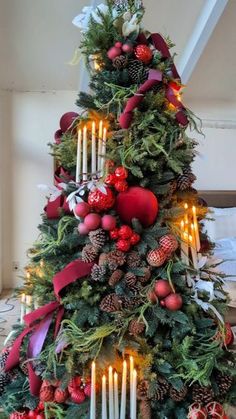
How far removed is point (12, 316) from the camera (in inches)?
117

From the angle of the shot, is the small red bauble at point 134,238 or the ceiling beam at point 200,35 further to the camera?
the ceiling beam at point 200,35

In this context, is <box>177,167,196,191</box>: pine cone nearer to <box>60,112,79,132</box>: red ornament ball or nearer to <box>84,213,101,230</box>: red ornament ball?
<box>84,213,101,230</box>: red ornament ball

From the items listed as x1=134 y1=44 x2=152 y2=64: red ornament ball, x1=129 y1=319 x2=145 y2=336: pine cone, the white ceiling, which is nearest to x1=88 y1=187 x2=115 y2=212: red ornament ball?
x1=129 y1=319 x2=145 y2=336: pine cone


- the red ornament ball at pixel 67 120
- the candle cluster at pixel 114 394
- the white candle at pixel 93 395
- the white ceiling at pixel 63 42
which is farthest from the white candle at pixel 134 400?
the white ceiling at pixel 63 42

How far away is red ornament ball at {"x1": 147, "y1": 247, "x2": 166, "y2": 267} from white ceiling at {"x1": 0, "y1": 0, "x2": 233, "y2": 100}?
7.93 ft

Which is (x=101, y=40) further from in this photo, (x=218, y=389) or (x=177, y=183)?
(x=218, y=389)

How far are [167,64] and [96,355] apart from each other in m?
0.92

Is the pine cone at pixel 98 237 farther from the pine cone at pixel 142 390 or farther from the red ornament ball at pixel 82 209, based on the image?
the pine cone at pixel 142 390

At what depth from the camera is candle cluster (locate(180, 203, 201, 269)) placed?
42.2 inches

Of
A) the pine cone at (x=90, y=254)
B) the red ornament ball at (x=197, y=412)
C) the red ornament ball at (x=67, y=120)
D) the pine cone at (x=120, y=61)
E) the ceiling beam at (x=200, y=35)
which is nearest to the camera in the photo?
the red ornament ball at (x=197, y=412)

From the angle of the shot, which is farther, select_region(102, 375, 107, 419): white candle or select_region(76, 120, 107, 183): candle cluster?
select_region(76, 120, 107, 183): candle cluster

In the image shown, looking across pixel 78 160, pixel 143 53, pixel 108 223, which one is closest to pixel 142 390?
pixel 108 223

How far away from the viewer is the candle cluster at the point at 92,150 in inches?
43.8

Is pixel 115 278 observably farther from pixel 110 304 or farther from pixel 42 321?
pixel 42 321
